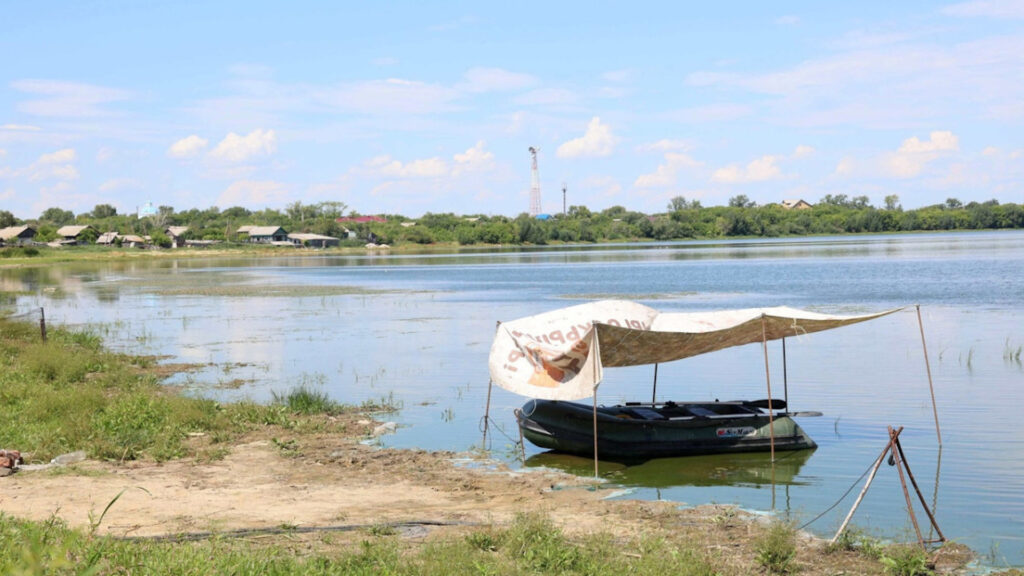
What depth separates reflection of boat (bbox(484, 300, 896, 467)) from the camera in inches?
531

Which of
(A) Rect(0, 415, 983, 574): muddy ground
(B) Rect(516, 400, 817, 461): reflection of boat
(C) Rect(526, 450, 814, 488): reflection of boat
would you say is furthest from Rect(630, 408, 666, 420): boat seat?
(A) Rect(0, 415, 983, 574): muddy ground

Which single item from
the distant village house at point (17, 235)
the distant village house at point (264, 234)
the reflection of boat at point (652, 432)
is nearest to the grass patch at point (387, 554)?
the reflection of boat at point (652, 432)

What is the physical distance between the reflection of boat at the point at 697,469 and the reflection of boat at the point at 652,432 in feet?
0.50

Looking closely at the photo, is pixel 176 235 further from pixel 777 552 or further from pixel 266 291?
pixel 777 552

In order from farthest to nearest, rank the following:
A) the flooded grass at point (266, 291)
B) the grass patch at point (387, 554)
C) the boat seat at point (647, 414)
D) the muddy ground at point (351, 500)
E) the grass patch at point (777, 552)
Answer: the flooded grass at point (266, 291) → the boat seat at point (647, 414) → the muddy ground at point (351, 500) → the grass patch at point (777, 552) → the grass patch at point (387, 554)

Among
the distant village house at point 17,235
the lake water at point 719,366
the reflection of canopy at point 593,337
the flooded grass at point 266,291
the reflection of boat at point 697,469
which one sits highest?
the distant village house at point 17,235

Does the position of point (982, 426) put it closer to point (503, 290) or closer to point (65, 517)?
point (65, 517)

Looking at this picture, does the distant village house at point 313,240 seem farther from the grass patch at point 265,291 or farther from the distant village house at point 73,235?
the grass patch at point 265,291

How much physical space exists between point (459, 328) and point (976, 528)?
2264 cm

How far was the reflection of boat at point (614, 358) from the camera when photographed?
44.3ft

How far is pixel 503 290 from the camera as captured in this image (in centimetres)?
5106

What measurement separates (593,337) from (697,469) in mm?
2465

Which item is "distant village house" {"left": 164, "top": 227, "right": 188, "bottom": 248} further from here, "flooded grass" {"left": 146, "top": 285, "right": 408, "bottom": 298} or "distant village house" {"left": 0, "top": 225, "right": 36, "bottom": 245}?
"flooded grass" {"left": 146, "top": 285, "right": 408, "bottom": 298}

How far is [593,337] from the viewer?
13.2 metres
